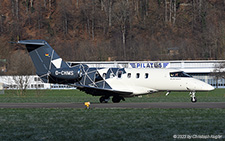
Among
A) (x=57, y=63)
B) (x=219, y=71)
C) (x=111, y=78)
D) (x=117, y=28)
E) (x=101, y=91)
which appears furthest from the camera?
(x=117, y=28)

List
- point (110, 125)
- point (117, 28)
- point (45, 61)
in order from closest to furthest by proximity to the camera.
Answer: point (110, 125) < point (45, 61) < point (117, 28)

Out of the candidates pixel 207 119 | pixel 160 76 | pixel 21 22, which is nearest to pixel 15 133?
pixel 207 119

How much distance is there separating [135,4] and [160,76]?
136786 millimetres

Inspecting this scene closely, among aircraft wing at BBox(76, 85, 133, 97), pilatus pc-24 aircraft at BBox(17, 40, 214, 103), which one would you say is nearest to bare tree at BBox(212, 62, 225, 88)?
pilatus pc-24 aircraft at BBox(17, 40, 214, 103)

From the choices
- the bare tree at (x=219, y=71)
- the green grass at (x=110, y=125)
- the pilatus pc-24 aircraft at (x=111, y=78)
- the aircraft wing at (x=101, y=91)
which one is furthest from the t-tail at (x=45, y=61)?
the bare tree at (x=219, y=71)

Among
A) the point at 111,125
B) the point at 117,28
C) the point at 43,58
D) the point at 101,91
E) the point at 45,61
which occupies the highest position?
the point at 117,28

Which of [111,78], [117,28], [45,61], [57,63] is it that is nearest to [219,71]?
[117,28]

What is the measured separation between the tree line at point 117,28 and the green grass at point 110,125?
9765 centimetres

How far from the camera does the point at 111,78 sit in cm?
→ 3881

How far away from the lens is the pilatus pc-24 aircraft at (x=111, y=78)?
37.5 m

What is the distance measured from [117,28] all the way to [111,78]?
116 m

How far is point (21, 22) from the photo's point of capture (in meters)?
162

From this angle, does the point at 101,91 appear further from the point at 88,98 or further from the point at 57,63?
the point at 88,98

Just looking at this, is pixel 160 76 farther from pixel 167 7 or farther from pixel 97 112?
pixel 167 7
